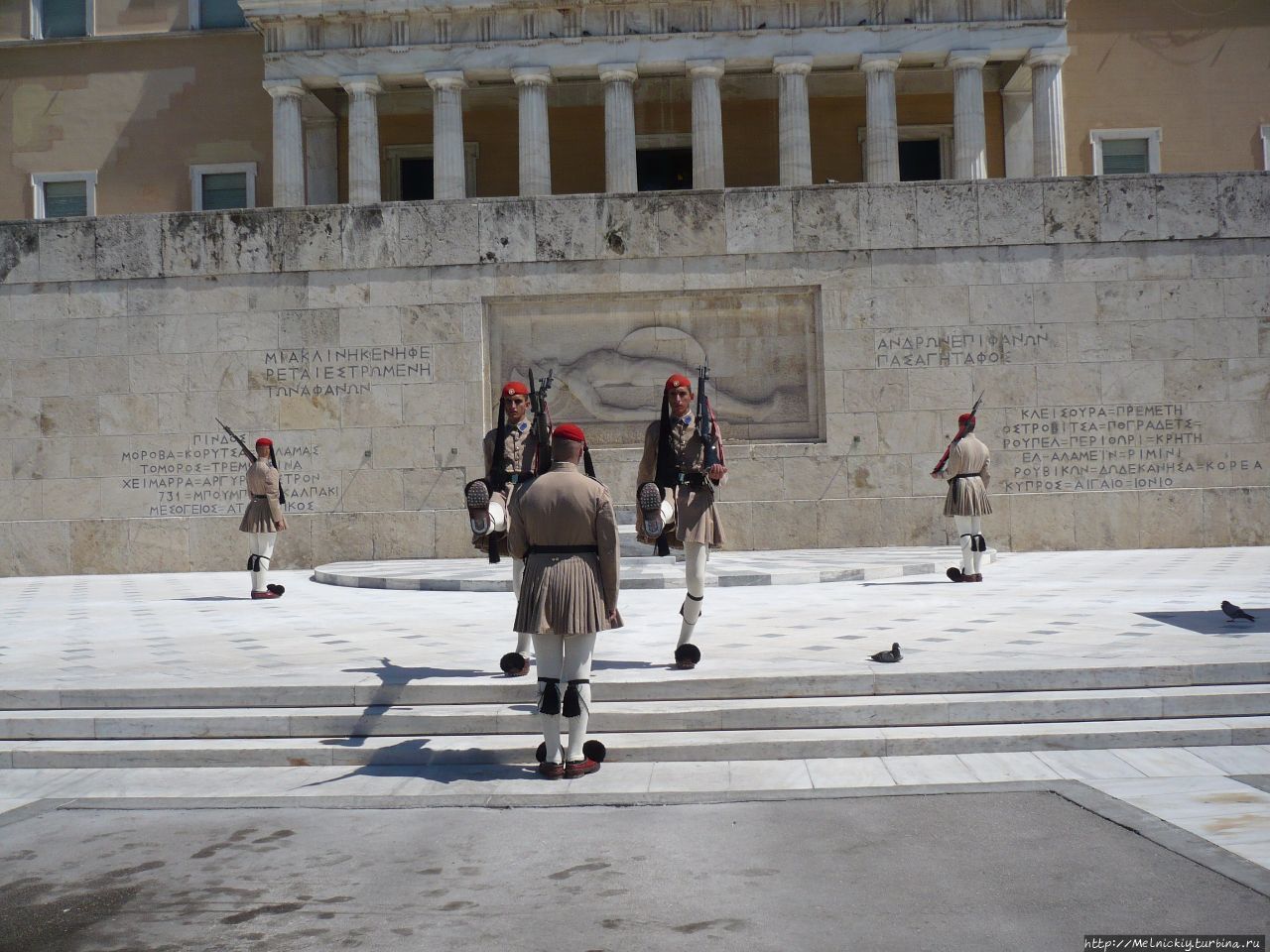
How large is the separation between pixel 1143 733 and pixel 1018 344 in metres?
12.9

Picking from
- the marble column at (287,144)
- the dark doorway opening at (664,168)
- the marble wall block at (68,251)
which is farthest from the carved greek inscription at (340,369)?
the dark doorway opening at (664,168)

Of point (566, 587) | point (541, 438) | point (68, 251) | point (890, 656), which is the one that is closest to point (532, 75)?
point (68, 251)

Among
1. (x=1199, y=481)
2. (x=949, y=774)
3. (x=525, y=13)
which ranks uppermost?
(x=525, y=13)

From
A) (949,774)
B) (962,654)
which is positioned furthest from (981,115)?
(949,774)

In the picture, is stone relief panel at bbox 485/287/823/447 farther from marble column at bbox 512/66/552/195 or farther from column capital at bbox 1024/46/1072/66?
column capital at bbox 1024/46/1072/66

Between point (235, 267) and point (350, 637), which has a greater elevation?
point (235, 267)

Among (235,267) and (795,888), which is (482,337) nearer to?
(235,267)

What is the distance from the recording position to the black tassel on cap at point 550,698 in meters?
6.87

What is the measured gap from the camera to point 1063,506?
1912cm

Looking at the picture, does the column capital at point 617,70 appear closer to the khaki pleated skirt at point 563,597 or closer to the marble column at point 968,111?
the marble column at point 968,111

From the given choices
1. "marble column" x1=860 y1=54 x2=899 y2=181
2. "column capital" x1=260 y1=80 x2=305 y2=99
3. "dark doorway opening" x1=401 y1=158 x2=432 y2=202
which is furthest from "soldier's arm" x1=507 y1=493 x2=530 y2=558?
"dark doorway opening" x1=401 y1=158 x2=432 y2=202

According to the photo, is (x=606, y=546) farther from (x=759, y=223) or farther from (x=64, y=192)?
(x=64, y=192)

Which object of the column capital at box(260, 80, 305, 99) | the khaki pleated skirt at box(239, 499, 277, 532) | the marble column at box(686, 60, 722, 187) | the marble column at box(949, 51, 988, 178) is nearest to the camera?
the khaki pleated skirt at box(239, 499, 277, 532)

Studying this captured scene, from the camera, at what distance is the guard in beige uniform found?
1520cm
